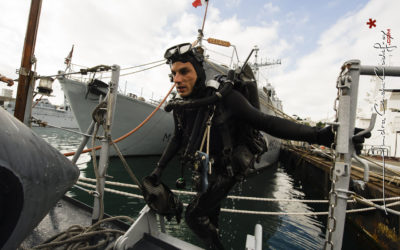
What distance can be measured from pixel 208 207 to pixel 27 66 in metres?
Answer: 3.71

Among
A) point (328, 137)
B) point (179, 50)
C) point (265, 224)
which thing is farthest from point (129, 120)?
point (328, 137)

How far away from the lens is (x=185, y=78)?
74.2 inches

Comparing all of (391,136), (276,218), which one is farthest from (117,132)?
(391,136)

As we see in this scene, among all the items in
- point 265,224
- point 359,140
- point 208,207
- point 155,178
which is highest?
point 359,140

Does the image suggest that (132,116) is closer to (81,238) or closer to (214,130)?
(81,238)

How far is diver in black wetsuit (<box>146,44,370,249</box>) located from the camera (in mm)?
1712

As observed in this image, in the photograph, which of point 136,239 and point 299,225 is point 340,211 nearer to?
point 136,239

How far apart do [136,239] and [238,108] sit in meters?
1.57

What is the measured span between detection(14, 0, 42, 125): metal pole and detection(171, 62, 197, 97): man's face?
289 centimetres

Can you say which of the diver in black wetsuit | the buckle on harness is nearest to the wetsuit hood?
the diver in black wetsuit

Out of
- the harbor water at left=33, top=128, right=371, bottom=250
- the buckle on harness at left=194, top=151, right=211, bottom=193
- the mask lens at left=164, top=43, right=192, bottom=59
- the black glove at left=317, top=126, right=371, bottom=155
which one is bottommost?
the harbor water at left=33, top=128, right=371, bottom=250

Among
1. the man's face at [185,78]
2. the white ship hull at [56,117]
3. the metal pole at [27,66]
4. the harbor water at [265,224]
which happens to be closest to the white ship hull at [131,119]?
the harbor water at [265,224]

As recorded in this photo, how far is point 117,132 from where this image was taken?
11.4 meters

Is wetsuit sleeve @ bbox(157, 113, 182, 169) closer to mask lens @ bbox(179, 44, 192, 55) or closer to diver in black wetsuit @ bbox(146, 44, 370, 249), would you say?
diver in black wetsuit @ bbox(146, 44, 370, 249)
